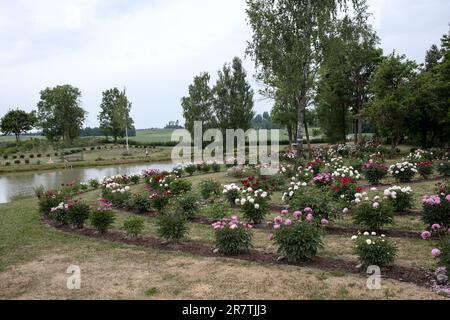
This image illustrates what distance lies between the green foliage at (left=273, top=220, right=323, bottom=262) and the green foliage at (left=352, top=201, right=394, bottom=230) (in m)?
1.93

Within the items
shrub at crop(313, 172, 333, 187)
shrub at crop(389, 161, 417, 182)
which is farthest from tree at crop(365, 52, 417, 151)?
shrub at crop(313, 172, 333, 187)

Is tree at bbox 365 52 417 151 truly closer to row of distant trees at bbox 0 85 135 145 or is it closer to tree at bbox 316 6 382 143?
tree at bbox 316 6 382 143

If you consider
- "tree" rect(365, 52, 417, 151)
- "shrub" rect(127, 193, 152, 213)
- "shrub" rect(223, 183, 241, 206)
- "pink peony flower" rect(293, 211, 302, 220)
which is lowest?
"shrub" rect(127, 193, 152, 213)

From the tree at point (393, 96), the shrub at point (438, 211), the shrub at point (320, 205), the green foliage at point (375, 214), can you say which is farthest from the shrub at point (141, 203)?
the tree at point (393, 96)

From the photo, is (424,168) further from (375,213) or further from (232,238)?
(232,238)

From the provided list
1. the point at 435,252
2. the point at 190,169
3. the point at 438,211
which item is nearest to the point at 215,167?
the point at 190,169

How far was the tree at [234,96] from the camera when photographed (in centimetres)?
4578

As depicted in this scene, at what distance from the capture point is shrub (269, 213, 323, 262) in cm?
711

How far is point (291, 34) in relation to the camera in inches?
832

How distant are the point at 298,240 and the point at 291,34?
1636cm

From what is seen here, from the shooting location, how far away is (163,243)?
8.99m

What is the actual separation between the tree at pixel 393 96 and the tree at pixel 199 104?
2301cm

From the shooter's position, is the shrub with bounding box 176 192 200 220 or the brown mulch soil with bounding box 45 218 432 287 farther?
the shrub with bounding box 176 192 200 220

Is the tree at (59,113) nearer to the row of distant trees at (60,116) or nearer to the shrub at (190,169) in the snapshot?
the row of distant trees at (60,116)
